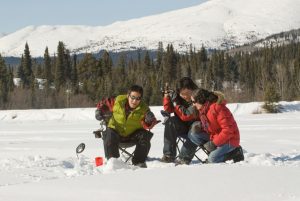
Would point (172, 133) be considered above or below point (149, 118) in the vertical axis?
below

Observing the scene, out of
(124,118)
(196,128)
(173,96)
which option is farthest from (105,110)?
(196,128)

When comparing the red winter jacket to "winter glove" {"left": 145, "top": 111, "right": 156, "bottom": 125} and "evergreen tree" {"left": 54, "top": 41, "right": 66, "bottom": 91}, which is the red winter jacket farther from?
"evergreen tree" {"left": 54, "top": 41, "right": 66, "bottom": 91}

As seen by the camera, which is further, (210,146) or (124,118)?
(124,118)

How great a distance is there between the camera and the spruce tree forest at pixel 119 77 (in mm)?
60125

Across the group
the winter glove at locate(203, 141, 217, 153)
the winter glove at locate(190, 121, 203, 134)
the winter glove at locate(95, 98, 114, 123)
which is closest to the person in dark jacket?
the winter glove at locate(190, 121, 203, 134)

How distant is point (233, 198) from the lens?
12.2ft

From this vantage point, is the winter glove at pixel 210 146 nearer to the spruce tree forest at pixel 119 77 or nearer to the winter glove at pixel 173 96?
the winter glove at pixel 173 96

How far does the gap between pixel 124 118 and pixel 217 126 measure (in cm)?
129

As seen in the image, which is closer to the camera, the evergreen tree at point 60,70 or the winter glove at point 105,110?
the winter glove at point 105,110

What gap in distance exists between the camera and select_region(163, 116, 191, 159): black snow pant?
7.36 meters

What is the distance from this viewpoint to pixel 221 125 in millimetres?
6691

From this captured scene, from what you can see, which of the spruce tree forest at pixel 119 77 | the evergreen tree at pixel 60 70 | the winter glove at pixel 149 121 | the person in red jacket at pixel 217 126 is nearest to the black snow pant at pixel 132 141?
the winter glove at pixel 149 121

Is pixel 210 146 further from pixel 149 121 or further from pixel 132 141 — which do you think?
pixel 132 141

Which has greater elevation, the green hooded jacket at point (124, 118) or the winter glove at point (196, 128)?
the green hooded jacket at point (124, 118)
